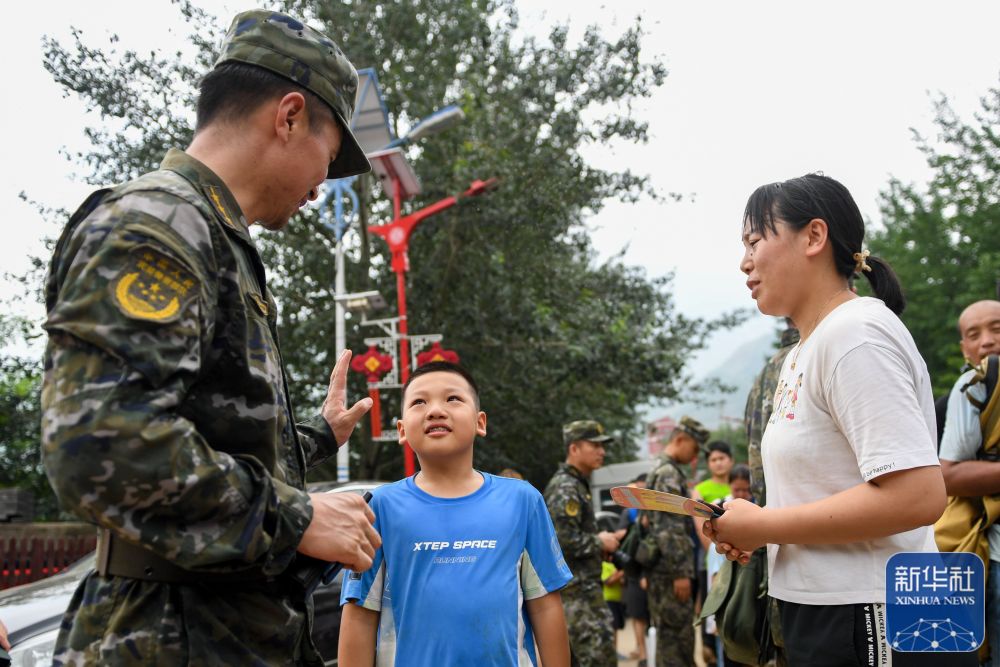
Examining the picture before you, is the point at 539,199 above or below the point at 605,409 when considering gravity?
above

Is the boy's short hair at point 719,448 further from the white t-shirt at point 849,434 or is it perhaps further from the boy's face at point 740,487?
the white t-shirt at point 849,434

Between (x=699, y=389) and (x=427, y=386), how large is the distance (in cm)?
1913

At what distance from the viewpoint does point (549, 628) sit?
321 centimetres

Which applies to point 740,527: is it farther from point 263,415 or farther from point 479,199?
point 479,199

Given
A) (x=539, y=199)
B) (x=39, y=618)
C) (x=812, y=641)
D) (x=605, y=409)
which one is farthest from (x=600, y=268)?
(x=812, y=641)

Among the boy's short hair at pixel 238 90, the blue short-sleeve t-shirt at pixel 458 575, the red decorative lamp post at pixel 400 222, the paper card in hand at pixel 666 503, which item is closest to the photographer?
the boy's short hair at pixel 238 90

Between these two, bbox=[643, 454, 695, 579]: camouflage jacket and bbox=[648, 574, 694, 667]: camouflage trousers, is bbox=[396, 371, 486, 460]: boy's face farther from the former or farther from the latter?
bbox=[648, 574, 694, 667]: camouflage trousers

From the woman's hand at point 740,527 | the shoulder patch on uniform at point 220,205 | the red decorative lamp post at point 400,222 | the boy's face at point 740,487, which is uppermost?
the red decorative lamp post at point 400,222

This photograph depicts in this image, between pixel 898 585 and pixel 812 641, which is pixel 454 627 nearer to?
pixel 812 641

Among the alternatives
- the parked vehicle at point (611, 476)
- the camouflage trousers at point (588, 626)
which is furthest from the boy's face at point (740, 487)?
the parked vehicle at point (611, 476)

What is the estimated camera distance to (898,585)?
6.43 feet

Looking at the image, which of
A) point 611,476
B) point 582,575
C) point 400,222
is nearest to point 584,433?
point 582,575

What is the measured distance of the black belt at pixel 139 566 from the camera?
5.22 feet

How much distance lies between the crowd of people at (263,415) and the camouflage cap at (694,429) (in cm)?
546
